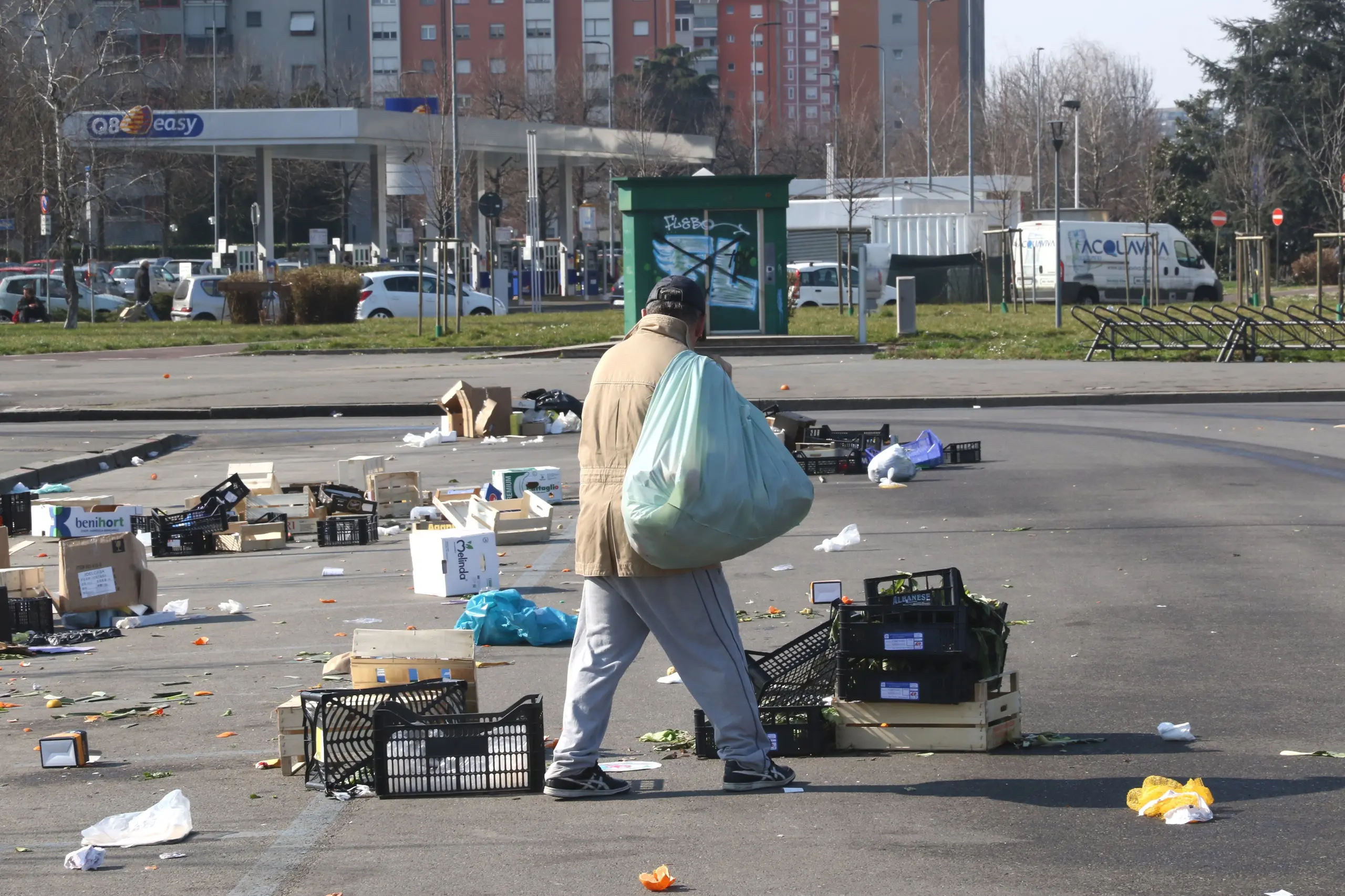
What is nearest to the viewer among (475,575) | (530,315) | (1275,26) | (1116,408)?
(475,575)

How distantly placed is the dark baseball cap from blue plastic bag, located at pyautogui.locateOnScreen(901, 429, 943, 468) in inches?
388

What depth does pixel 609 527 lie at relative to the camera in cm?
566

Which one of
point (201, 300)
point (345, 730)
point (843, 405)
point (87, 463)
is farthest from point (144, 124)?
point (345, 730)

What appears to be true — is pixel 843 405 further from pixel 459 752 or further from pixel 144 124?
pixel 144 124

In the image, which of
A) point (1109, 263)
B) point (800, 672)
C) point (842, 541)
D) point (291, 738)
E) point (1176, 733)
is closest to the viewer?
point (291, 738)

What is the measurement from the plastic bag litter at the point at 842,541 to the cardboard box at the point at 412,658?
4835 millimetres

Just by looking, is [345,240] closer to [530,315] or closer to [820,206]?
[820,206]

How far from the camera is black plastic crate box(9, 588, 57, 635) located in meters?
Result: 8.79

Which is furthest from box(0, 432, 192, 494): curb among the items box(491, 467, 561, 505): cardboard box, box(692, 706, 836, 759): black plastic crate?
box(692, 706, 836, 759): black plastic crate

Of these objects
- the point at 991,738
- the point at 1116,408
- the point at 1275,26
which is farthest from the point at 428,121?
the point at 991,738

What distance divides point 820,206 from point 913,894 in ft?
184

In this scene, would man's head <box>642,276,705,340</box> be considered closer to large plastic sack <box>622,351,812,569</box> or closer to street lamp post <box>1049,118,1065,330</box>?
large plastic sack <box>622,351,812,569</box>

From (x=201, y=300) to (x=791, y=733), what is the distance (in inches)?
1703

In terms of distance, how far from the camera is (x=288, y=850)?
5172 mm
